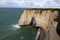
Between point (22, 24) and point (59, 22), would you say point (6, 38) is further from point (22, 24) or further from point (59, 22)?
point (59, 22)

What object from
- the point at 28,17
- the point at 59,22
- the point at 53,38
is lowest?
the point at 28,17

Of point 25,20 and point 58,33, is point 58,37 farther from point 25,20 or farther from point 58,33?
point 25,20

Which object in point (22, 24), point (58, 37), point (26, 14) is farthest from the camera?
point (22, 24)

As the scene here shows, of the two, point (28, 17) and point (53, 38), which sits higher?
point (53, 38)

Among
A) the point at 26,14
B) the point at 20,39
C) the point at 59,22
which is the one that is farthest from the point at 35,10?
the point at 59,22

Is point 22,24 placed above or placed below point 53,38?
below

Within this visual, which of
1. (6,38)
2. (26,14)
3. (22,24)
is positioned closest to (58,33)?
(6,38)

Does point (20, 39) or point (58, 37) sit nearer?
point (58, 37)

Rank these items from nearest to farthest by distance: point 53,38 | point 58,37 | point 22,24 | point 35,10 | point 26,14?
point 58,37
point 53,38
point 35,10
point 26,14
point 22,24

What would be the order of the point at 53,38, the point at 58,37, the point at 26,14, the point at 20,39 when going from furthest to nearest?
1. the point at 26,14
2. the point at 20,39
3. the point at 53,38
4. the point at 58,37
